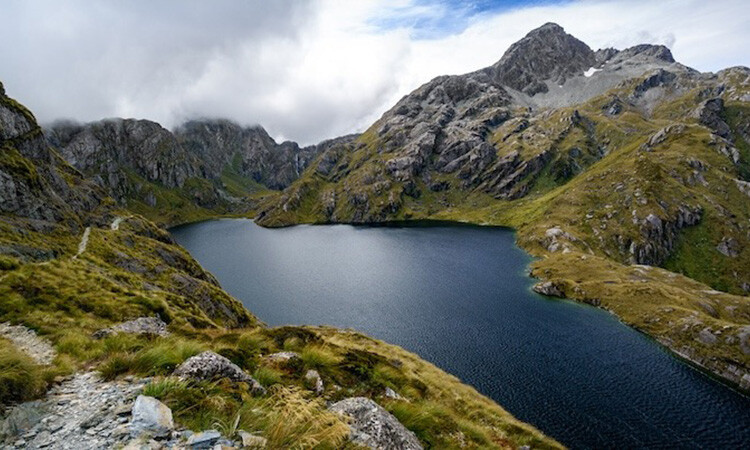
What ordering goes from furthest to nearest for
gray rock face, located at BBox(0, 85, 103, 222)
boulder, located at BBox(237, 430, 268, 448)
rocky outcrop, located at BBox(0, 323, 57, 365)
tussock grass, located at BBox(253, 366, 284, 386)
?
gray rock face, located at BBox(0, 85, 103, 222)
rocky outcrop, located at BBox(0, 323, 57, 365)
tussock grass, located at BBox(253, 366, 284, 386)
boulder, located at BBox(237, 430, 268, 448)

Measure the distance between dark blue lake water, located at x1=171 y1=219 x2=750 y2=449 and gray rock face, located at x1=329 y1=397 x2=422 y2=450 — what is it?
165 feet

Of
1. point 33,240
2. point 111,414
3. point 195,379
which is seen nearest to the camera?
point 111,414

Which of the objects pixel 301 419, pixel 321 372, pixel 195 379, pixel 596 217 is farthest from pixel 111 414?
pixel 596 217

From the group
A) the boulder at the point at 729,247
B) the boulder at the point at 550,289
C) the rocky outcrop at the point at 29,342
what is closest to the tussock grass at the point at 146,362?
the rocky outcrop at the point at 29,342

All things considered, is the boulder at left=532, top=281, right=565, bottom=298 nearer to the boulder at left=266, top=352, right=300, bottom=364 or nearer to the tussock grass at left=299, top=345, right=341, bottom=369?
the tussock grass at left=299, top=345, right=341, bottom=369

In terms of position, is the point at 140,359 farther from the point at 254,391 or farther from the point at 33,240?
the point at 33,240

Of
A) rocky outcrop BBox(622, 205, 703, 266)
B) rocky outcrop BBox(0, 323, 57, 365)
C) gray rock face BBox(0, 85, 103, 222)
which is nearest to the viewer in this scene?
rocky outcrop BBox(0, 323, 57, 365)

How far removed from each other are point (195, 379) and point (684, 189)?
258786 millimetres

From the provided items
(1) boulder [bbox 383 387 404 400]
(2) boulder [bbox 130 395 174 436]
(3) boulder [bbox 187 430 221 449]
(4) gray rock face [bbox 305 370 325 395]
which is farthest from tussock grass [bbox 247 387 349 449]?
(1) boulder [bbox 383 387 404 400]

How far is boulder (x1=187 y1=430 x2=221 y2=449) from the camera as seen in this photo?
278 inches

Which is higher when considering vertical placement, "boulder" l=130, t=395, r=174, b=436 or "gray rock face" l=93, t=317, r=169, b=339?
"boulder" l=130, t=395, r=174, b=436

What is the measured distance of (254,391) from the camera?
38.1 feet

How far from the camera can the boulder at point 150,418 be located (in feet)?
23.9

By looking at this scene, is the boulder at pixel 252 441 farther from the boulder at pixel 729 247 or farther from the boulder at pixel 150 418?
the boulder at pixel 729 247
